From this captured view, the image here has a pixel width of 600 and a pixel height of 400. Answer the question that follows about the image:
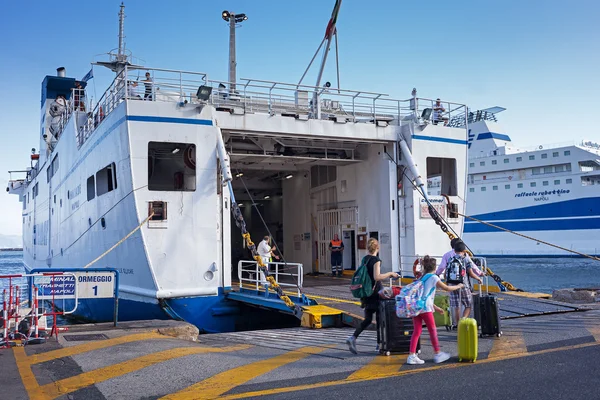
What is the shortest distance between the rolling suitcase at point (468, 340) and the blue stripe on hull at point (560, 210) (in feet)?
161

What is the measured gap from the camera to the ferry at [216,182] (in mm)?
12125

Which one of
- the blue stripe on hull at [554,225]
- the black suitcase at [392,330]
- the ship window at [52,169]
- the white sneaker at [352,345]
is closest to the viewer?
the black suitcase at [392,330]

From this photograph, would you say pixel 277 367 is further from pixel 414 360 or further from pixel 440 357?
pixel 440 357

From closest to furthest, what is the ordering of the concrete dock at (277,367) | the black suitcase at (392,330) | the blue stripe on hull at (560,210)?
1. the concrete dock at (277,367)
2. the black suitcase at (392,330)
3. the blue stripe on hull at (560,210)

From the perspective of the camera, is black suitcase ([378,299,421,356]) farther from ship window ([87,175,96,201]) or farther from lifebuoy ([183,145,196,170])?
ship window ([87,175,96,201])

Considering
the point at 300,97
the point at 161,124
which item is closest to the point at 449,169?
the point at 300,97

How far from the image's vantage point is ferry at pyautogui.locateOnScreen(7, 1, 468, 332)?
1212cm

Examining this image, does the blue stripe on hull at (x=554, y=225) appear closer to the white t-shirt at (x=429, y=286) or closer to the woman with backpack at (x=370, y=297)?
the woman with backpack at (x=370, y=297)

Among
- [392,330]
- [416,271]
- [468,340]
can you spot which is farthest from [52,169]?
[468,340]

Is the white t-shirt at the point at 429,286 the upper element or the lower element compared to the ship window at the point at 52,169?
lower

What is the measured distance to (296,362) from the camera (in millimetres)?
6828

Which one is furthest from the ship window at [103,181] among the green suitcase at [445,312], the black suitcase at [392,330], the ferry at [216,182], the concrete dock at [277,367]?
the black suitcase at [392,330]

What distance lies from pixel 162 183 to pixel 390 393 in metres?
12.7

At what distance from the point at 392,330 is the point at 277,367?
160 cm
